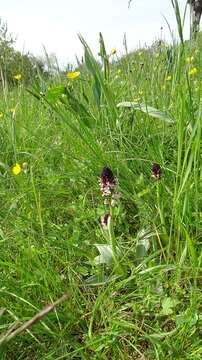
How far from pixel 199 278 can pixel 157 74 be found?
123 cm

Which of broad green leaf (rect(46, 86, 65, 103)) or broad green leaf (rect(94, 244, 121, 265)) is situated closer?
broad green leaf (rect(94, 244, 121, 265))

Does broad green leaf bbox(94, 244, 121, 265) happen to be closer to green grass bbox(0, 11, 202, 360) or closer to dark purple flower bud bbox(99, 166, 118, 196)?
green grass bbox(0, 11, 202, 360)

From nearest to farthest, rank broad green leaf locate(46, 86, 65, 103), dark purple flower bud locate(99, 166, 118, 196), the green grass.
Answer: the green grass → dark purple flower bud locate(99, 166, 118, 196) → broad green leaf locate(46, 86, 65, 103)

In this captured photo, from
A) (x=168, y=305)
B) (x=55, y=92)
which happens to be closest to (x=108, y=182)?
(x=168, y=305)

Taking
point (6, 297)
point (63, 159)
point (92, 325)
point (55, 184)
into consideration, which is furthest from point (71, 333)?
point (63, 159)

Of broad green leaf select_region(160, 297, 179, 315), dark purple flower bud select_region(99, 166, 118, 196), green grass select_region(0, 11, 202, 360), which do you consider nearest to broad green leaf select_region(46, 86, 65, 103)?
green grass select_region(0, 11, 202, 360)

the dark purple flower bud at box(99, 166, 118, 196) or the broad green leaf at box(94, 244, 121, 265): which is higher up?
the dark purple flower bud at box(99, 166, 118, 196)

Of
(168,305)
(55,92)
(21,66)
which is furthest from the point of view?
(21,66)

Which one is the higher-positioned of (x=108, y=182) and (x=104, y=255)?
(x=108, y=182)

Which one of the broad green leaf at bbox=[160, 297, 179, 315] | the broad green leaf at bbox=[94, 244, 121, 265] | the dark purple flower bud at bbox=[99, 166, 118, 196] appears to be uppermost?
the dark purple flower bud at bbox=[99, 166, 118, 196]

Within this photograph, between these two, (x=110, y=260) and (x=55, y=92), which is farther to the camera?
(x=55, y=92)

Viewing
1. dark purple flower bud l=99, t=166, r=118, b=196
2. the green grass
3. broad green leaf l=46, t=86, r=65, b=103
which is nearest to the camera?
the green grass

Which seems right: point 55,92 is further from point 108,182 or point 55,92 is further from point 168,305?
point 168,305

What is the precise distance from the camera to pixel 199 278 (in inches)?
30.7
